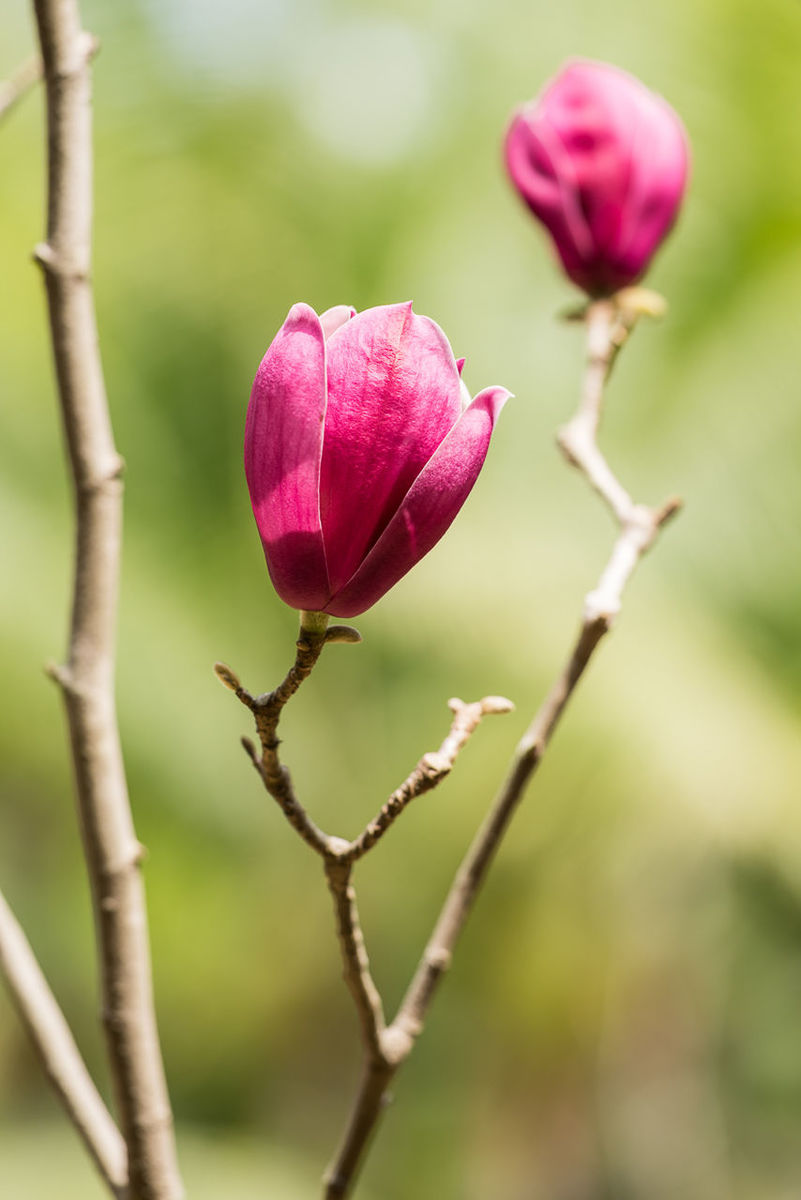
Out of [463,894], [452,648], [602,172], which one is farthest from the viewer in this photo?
[452,648]

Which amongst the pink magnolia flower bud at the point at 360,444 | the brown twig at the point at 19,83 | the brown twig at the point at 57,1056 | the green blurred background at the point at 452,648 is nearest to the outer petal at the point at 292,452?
the pink magnolia flower bud at the point at 360,444

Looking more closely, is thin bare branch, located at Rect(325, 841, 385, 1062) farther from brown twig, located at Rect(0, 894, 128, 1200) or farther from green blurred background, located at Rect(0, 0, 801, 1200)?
green blurred background, located at Rect(0, 0, 801, 1200)

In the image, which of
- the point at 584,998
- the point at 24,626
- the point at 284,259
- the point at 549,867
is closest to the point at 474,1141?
the point at 584,998

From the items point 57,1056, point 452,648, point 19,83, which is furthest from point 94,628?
point 452,648

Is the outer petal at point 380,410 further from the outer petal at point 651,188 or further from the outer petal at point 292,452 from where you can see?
the outer petal at point 651,188

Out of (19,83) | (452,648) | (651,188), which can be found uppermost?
(19,83)

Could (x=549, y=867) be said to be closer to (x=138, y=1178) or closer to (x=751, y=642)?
(x=751, y=642)

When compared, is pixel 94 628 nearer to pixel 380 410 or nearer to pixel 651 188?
pixel 380 410
